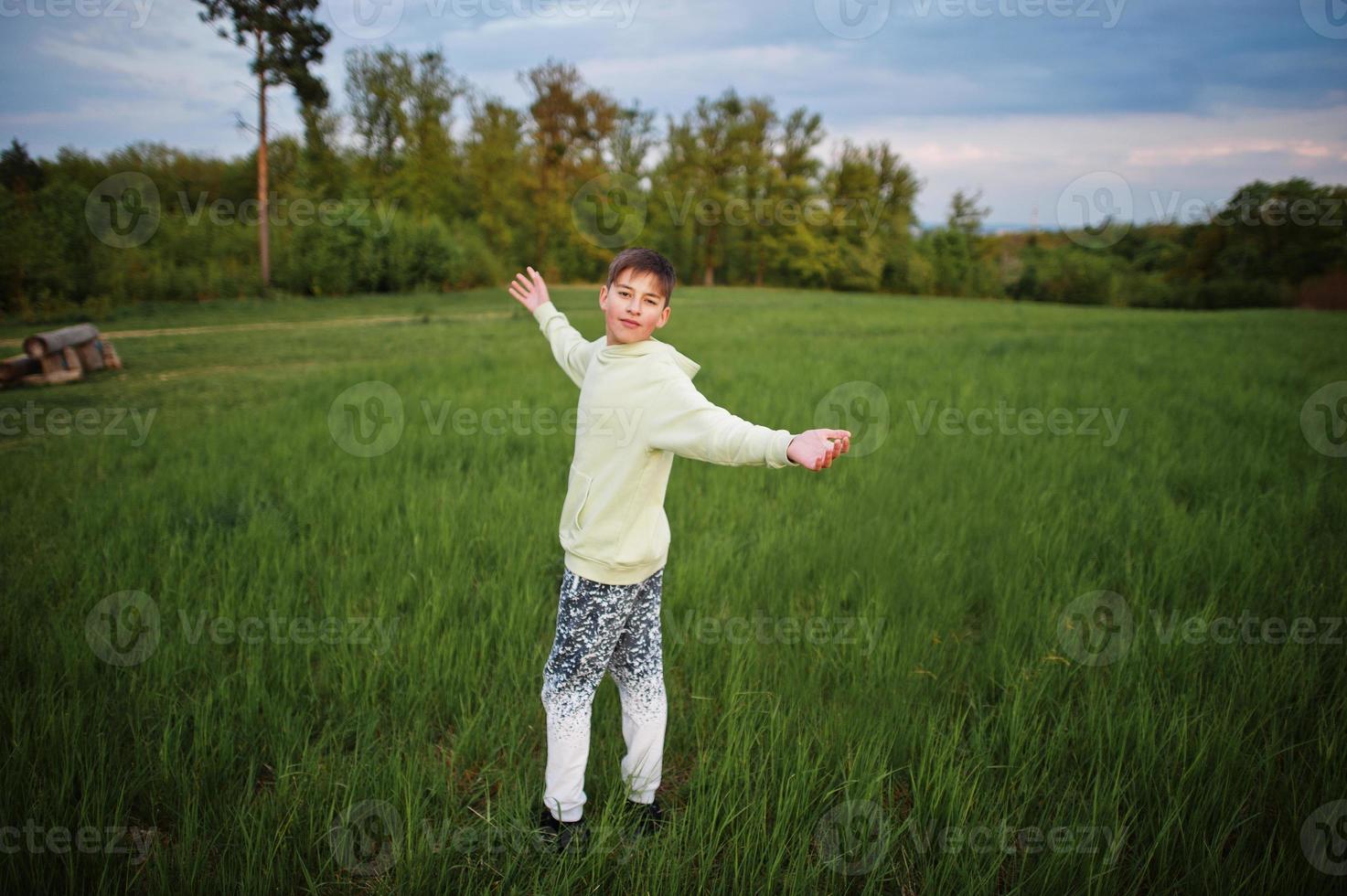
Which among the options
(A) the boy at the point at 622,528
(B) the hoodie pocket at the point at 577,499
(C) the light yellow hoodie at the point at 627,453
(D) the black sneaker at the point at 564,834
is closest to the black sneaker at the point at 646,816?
(A) the boy at the point at 622,528

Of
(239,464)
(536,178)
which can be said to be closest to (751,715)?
(239,464)

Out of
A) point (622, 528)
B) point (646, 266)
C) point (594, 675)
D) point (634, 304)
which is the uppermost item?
point (646, 266)

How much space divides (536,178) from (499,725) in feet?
107

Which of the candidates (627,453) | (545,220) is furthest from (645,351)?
(545,220)

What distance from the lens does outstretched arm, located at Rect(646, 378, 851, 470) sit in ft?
4.97

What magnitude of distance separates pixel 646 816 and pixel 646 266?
160 cm

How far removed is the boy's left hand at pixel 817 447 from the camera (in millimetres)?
1479

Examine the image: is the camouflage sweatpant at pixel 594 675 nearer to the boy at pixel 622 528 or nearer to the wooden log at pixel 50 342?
the boy at pixel 622 528

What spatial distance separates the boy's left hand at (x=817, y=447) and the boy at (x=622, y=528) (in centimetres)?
20

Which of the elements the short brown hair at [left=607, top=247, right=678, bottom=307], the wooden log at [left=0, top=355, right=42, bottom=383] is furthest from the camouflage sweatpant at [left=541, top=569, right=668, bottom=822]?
the wooden log at [left=0, top=355, right=42, bottom=383]

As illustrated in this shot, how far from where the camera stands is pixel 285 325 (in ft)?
51.2

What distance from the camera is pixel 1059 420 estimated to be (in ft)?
23.4

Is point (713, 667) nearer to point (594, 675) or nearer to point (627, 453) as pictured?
point (594, 675)

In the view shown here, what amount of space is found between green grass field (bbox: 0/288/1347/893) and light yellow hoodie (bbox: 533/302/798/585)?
0.79 m
